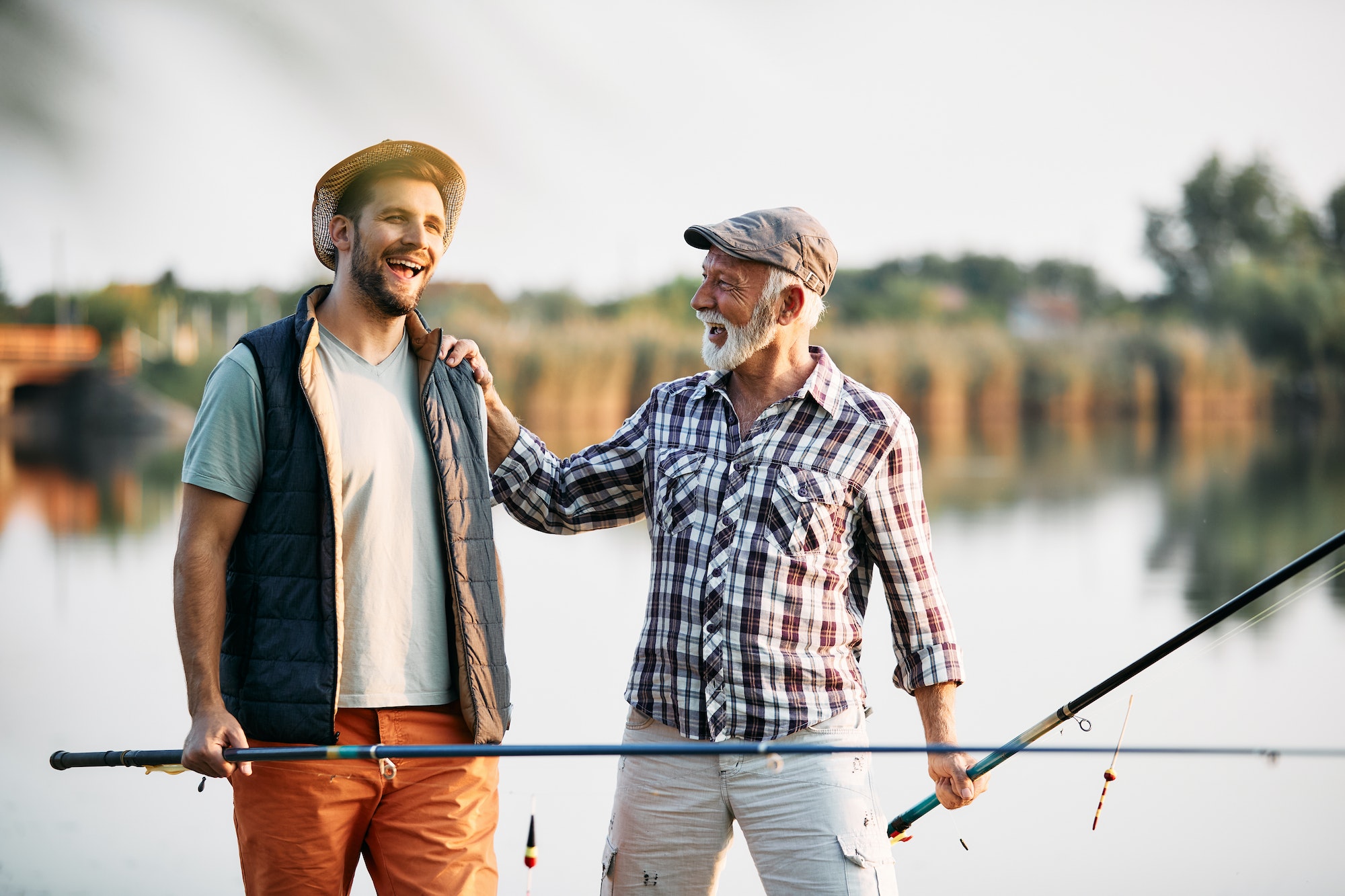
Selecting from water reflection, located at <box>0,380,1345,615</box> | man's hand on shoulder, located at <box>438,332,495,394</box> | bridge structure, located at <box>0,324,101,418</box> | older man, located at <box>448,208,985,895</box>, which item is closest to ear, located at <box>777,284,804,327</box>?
older man, located at <box>448,208,985,895</box>

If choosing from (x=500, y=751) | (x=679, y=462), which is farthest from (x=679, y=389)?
(x=500, y=751)

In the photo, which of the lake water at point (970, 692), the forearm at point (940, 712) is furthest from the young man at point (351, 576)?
the lake water at point (970, 692)

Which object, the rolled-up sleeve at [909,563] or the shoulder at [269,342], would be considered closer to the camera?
the shoulder at [269,342]

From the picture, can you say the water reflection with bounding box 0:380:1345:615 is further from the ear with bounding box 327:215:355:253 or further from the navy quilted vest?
the ear with bounding box 327:215:355:253

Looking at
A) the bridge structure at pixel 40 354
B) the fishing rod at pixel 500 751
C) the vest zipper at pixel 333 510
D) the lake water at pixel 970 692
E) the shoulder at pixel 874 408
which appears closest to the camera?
the fishing rod at pixel 500 751

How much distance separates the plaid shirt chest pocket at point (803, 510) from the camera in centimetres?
212

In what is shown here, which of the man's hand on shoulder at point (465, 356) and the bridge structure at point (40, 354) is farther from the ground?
the bridge structure at point (40, 354)

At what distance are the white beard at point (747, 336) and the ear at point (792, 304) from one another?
17mm

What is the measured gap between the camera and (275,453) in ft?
6.57

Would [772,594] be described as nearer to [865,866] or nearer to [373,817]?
[865,866]

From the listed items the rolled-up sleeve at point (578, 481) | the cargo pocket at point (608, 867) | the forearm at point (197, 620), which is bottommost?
the cargo pocket at point (608, 867)

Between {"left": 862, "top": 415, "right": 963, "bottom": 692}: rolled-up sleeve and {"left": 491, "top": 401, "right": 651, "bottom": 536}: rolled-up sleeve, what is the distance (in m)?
0.46

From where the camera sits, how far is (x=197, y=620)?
1.95 metres

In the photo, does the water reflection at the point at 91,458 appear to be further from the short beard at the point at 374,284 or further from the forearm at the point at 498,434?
the short beard at the point at 374,284
